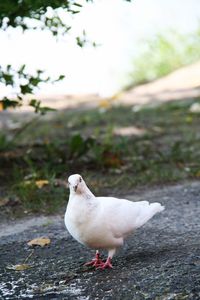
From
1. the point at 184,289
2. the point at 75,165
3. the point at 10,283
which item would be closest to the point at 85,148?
the point at 75,165

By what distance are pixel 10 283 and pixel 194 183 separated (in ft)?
8.41

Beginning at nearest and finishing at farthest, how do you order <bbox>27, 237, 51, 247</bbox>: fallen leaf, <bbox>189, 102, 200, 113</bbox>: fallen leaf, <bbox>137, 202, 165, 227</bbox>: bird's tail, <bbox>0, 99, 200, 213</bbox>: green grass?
<bbox>137, 202, 165, 227</bbox>: bird's tail
<bbox>27, 237, 51, 247</bbox>: fallen leaf
<bbox>0, 99, 200, 213</bbox>: green grass
<bbox>189, 102, 200, 113</bbox>: fallen leaf

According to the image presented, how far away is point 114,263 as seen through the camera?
391 cm

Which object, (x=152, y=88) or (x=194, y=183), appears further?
(x=152, y=88)

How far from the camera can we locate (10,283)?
3.73 m

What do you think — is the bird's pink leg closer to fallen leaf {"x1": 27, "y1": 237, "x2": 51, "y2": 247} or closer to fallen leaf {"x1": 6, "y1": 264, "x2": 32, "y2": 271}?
fallen leaf {"x1": 6, "y1": 264, "x2": 32, "y2": 271}

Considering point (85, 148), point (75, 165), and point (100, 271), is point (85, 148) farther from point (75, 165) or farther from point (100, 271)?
point (100, 271)

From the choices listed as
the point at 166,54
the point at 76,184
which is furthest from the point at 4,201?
the point at 166,54

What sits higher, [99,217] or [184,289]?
[99,217]

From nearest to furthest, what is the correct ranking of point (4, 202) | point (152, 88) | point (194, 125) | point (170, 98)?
point (4, 202) → point (194, 125) → point (170, 98) → point (152, 88)

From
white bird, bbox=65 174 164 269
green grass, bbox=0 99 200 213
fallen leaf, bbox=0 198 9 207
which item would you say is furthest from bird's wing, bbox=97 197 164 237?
fallen leaf, bbox=0 198 9 207

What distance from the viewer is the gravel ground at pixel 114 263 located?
11.2ft

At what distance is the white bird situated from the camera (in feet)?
12.1

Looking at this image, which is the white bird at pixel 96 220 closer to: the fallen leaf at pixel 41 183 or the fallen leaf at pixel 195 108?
the fallen leaf at pixel 41 183
